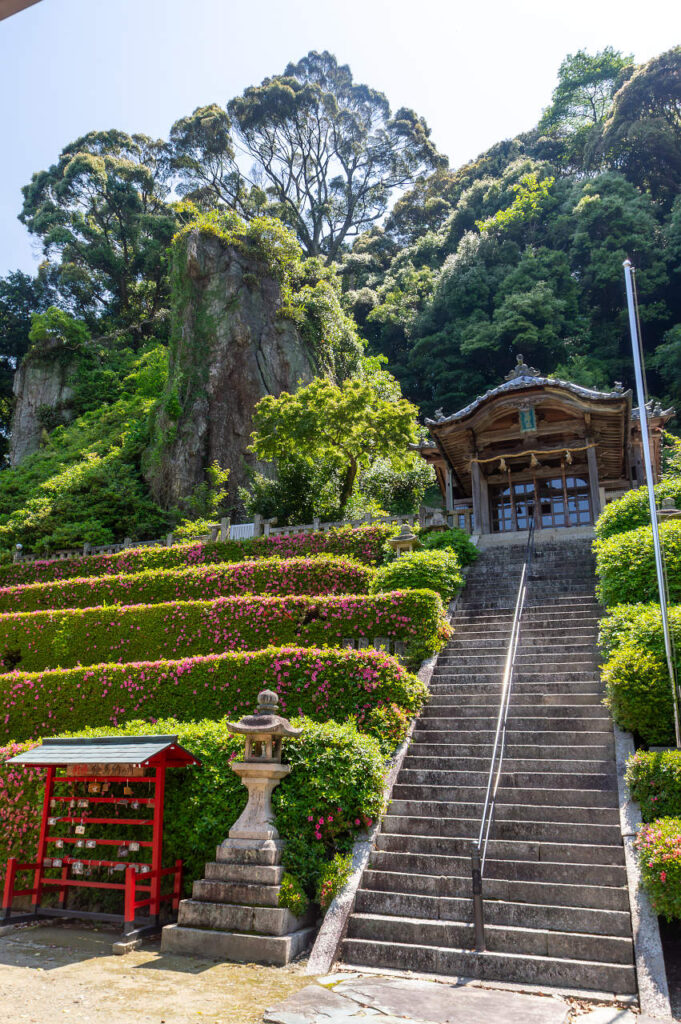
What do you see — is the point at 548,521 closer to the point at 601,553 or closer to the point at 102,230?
the point at 601,553

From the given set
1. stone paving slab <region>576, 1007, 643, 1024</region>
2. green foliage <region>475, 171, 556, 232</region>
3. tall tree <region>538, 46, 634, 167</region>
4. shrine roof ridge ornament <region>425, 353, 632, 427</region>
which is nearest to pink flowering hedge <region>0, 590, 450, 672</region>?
stone paving slab <region>576, 1007, 643, 1024</region>

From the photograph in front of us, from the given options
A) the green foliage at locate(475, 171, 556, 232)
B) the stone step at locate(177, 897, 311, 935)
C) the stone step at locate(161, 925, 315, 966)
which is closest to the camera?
the stone step at locate(161, 925, 315, 966)

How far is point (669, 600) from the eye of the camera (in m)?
9.87

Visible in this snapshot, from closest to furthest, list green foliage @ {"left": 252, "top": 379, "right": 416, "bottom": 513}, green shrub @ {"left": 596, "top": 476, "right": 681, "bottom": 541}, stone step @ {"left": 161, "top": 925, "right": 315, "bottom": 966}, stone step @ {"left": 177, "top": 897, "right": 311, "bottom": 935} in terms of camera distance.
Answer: stone step @ {"left": 161, "top": 925, "right": 315, "bottom": 966} < stone step @ {"left": 177, "top": 897, "right": 311, "bottom": 935} < green shrub @ {"left": 596, "top": 476, "right": 681, "bottom": 541} < green foliage @ {"left": 252, "top": 379, "right": 416, "bottom": 513}

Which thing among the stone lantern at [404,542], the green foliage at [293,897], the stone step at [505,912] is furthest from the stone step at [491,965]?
the stone lantern at [404,542]

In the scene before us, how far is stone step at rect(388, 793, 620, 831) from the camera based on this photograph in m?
7.18

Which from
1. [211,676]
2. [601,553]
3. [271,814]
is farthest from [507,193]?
[271,814]

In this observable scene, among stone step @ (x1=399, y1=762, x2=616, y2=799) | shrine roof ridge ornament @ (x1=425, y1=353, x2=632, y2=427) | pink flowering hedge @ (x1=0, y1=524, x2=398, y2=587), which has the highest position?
shrine roof ridge ornament @ (x1=425, y1=353, x2=632, y2=427)

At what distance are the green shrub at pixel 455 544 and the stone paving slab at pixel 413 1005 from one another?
1043cm

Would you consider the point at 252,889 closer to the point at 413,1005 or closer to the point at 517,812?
the point at 413,1005

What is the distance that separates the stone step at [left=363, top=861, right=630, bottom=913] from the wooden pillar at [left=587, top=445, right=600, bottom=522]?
13.3 metres

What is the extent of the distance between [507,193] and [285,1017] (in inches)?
1874

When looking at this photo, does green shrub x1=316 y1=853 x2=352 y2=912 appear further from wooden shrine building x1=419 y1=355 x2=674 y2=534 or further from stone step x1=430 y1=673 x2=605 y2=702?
wooden shrine building x1=419 y1=355 x2=674 y2=534

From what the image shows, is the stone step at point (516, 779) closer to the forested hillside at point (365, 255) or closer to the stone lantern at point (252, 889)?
the stone lantern at point (252, 889)
